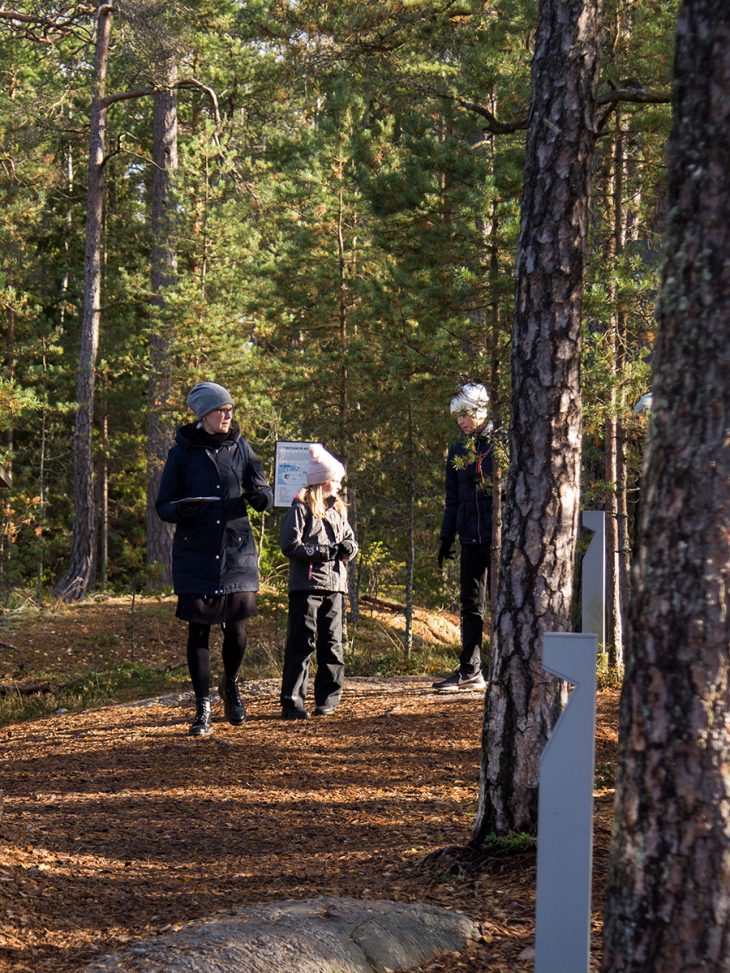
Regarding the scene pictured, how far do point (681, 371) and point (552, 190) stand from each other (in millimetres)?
2357

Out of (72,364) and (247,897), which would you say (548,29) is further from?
(72,364)

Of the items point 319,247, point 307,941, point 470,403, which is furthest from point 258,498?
point 319,247

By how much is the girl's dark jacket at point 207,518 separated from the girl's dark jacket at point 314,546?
52cm

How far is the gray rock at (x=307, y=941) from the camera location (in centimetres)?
387

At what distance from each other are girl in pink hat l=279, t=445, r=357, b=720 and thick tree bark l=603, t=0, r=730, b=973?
5.71 meters

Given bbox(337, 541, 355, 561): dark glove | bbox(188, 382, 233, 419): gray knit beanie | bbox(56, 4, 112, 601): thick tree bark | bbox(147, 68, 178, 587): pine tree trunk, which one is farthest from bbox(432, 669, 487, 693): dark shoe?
bbox(56, 4, 112, 601): thick tree bark

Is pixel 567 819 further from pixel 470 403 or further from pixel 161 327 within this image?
pixel 161 327

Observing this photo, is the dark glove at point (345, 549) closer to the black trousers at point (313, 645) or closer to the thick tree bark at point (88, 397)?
the black trousers at point (313, 645)

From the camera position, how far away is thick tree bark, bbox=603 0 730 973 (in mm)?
2922

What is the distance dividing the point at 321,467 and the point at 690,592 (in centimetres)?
582

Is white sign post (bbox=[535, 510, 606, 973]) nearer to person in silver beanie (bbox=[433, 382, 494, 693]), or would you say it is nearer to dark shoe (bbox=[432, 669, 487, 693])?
person in silver beanie (bbox=[433, 382, 494, 693])

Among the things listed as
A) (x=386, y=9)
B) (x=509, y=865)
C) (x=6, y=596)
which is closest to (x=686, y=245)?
(x=509, y=865)

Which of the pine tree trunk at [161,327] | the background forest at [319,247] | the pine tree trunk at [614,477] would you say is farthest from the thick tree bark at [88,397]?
the pine tree trunk at [614,477]

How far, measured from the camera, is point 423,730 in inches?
319
